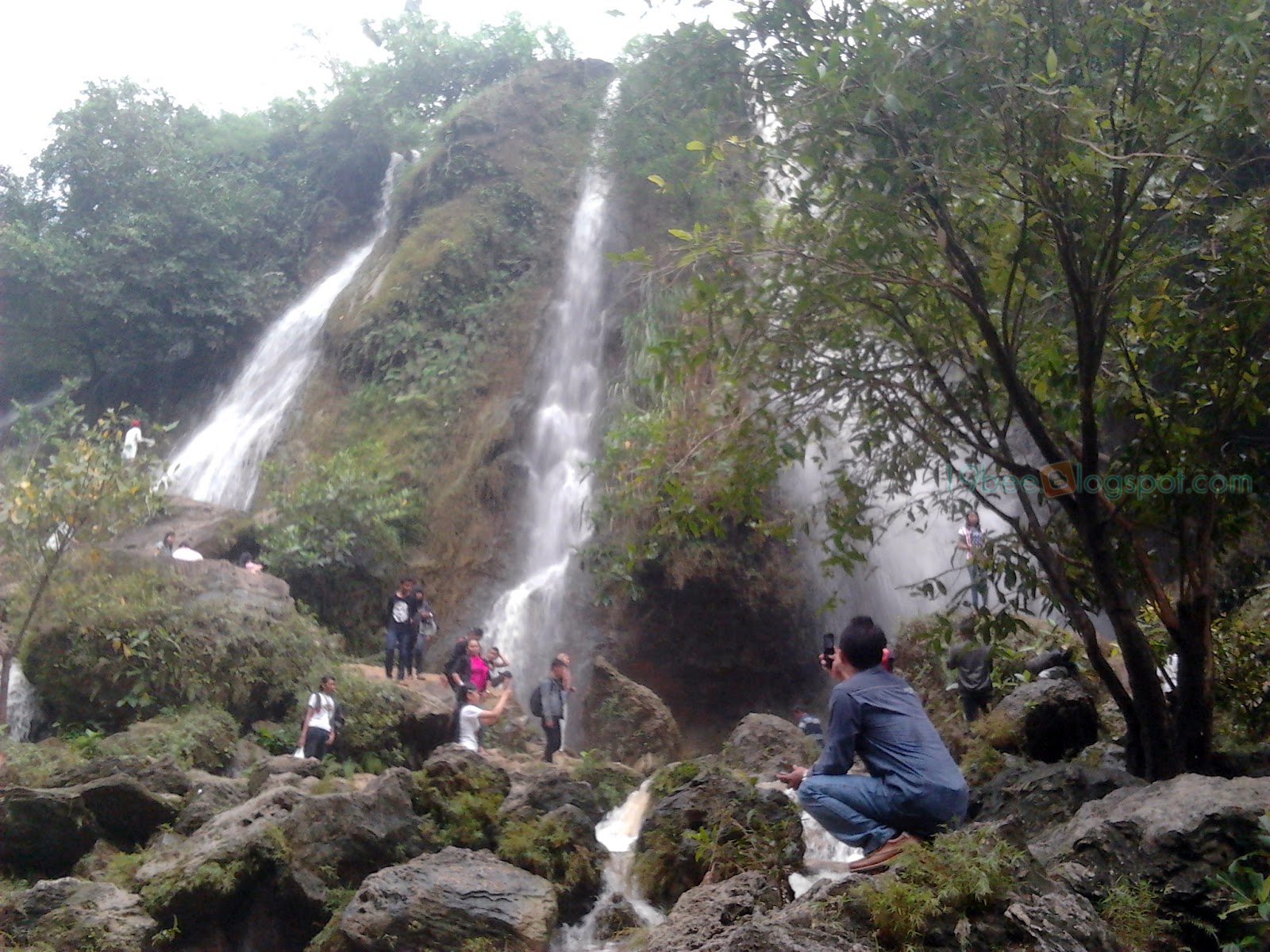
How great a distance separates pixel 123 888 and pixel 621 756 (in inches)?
292

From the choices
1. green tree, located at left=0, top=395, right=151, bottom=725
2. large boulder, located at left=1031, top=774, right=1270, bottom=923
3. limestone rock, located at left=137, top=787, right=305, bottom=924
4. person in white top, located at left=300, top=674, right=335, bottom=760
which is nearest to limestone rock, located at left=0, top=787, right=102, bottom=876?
limestone rock, located at left=137, top=787, right=305, bottom=924

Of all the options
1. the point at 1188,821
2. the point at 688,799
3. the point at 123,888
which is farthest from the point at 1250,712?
the point at 123,888

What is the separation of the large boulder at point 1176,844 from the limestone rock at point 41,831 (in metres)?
6.62

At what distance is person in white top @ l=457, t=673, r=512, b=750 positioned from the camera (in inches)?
447

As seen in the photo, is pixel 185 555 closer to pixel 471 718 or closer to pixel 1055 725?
pixel 471 718

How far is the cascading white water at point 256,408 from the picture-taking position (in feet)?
67.8

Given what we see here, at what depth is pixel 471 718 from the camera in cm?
1137

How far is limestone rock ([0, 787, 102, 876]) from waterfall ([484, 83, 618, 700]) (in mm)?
7652

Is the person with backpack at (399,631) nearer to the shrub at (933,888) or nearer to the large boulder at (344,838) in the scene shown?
the large boulder at (344,838)

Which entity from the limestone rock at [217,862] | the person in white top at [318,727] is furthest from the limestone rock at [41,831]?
the person in white top at [318,727]

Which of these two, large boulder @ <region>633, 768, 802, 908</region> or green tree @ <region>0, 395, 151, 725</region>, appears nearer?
large boulder @ <region>633, 768, 802, 908</region>

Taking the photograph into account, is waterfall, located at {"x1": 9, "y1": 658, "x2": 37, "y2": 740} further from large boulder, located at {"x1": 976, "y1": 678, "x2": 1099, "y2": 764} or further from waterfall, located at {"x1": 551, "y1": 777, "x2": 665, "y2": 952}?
large boulder, located at {"x1": 976, "y1": 678, "x2": 1099, "y2": 764}

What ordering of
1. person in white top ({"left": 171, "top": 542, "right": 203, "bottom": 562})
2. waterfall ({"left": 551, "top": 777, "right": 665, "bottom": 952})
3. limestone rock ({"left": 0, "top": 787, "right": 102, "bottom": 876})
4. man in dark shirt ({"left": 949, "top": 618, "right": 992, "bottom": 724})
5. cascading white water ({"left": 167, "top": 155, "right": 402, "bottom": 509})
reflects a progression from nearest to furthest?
waterfall ({"left": 551, "top": 777, "right": 665, "bottom": 952})
limestone rock ({"left": 0, "top": 787, "right": 102, "bottom": 876})
man in dark shirt ({"left": 949, "top": 618, "right": 992, "bottom": 724})
person in white top ({"left": 171, "top": 542, "right": 203, "bottom": 562})
cascading white water ({"left": 167, "top": 155, "right": 402, "bottom": 509})

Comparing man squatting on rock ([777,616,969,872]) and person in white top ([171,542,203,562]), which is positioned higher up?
person in white top ([171,542,203,562])
